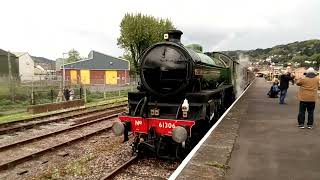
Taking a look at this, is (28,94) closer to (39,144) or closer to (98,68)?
(39,144)

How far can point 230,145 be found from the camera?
24.7 feet

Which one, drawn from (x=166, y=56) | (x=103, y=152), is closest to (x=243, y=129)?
(x=166, y=56)

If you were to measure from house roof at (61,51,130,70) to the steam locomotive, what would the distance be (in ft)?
160

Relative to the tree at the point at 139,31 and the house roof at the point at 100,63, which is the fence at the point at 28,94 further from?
the house roof at the point at 100,63

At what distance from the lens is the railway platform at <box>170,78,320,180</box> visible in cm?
562

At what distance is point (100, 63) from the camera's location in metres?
57.8

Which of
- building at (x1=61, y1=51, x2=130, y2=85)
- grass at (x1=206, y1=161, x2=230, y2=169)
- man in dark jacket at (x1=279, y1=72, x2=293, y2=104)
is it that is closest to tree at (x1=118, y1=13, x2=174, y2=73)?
building at (x1=61, y1=51, x2=130, y2=85)

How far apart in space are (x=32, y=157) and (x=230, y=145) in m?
5.04

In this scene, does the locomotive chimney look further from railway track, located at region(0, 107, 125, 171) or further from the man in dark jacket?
the man in dark jacket

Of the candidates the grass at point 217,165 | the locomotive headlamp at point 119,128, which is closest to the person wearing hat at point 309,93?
the grass at point 217,165

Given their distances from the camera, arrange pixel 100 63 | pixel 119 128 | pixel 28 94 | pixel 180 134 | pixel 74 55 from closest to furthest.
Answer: pixel 180 134
pixel 119 128
pixel 28 94
pixel 100 63
pixel 74 55

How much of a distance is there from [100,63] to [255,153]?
52406 mm

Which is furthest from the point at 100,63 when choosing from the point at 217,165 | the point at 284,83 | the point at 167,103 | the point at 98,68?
the point at 217,165

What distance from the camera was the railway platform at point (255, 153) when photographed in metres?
5.62
